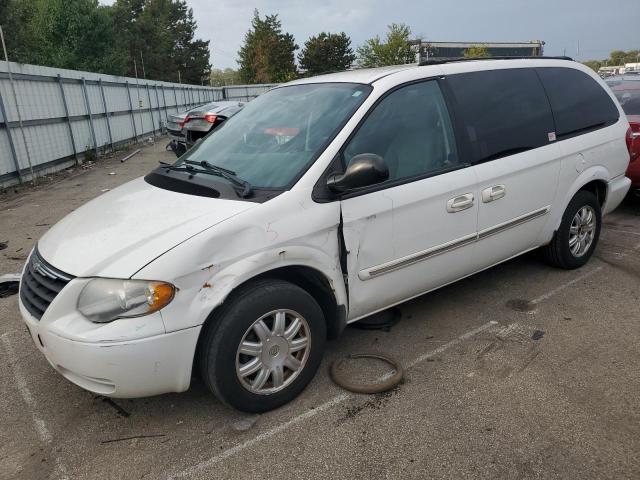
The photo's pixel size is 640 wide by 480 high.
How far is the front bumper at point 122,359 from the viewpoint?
2.32 m

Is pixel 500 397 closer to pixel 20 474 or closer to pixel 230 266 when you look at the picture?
pixel 230 266

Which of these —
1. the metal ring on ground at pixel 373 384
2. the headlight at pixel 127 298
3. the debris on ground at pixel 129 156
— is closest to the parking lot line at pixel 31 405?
the headlight at pixel 127 298

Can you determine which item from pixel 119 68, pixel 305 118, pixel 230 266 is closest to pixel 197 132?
pixel 305 118

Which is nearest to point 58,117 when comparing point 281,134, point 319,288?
point 281,134

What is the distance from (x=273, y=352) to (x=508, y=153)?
7.40 feet

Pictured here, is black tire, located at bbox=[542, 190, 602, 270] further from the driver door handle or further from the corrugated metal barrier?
the corrugated metal barrier

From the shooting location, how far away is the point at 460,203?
11.0ft

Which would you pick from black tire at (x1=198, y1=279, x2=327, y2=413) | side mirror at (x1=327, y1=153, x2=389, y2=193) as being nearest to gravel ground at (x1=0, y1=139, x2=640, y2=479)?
black tire at (x1=198, y1=279, x2=327, y2=413)

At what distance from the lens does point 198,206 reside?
9.00ft

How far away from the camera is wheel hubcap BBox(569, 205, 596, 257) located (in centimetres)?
445

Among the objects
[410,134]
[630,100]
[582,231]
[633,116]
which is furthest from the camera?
[630,100]

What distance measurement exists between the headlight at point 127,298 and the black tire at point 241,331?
0.98 feet

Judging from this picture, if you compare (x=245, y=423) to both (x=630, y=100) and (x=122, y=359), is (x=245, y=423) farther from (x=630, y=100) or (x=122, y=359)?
(x=630, y=100)

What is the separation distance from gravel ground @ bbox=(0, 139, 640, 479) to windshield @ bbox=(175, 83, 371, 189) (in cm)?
130
